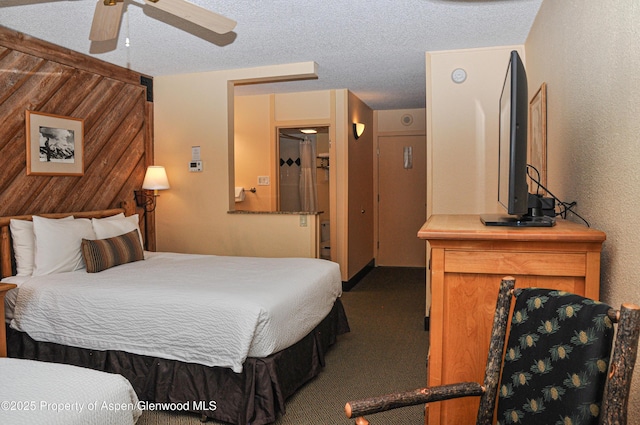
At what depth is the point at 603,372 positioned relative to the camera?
1.14 m

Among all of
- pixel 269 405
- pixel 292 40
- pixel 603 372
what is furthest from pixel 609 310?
pixel 292 40

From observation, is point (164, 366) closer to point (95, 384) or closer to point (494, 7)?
point (95, 384)

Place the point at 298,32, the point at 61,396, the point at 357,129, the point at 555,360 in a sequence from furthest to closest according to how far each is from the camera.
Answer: the point at 357,129 → the point at 298,32 → the point at 61,396 → the point at 555,360

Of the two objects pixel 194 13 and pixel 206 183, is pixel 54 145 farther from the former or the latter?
pixel 194 13

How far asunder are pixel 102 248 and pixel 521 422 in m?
3.24

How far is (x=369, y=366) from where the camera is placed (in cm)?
346

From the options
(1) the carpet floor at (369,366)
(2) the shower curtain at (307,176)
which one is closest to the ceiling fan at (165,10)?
(1) the carpet floor at (369,366)

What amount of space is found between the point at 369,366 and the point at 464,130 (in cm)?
222

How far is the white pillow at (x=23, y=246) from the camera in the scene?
350 centimetres

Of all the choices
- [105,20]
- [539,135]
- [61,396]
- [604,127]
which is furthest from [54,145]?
[604,127]

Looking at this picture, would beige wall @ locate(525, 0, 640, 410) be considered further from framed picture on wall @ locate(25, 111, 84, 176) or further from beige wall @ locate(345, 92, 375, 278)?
framed picture on wall @ locate(25, 111, 84, 176)

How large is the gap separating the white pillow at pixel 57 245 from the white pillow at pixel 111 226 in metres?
0.18

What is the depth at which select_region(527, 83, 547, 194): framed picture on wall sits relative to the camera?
2998 mm

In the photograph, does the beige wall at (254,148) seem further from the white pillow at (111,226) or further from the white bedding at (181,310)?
the white bedding at (181,310)
